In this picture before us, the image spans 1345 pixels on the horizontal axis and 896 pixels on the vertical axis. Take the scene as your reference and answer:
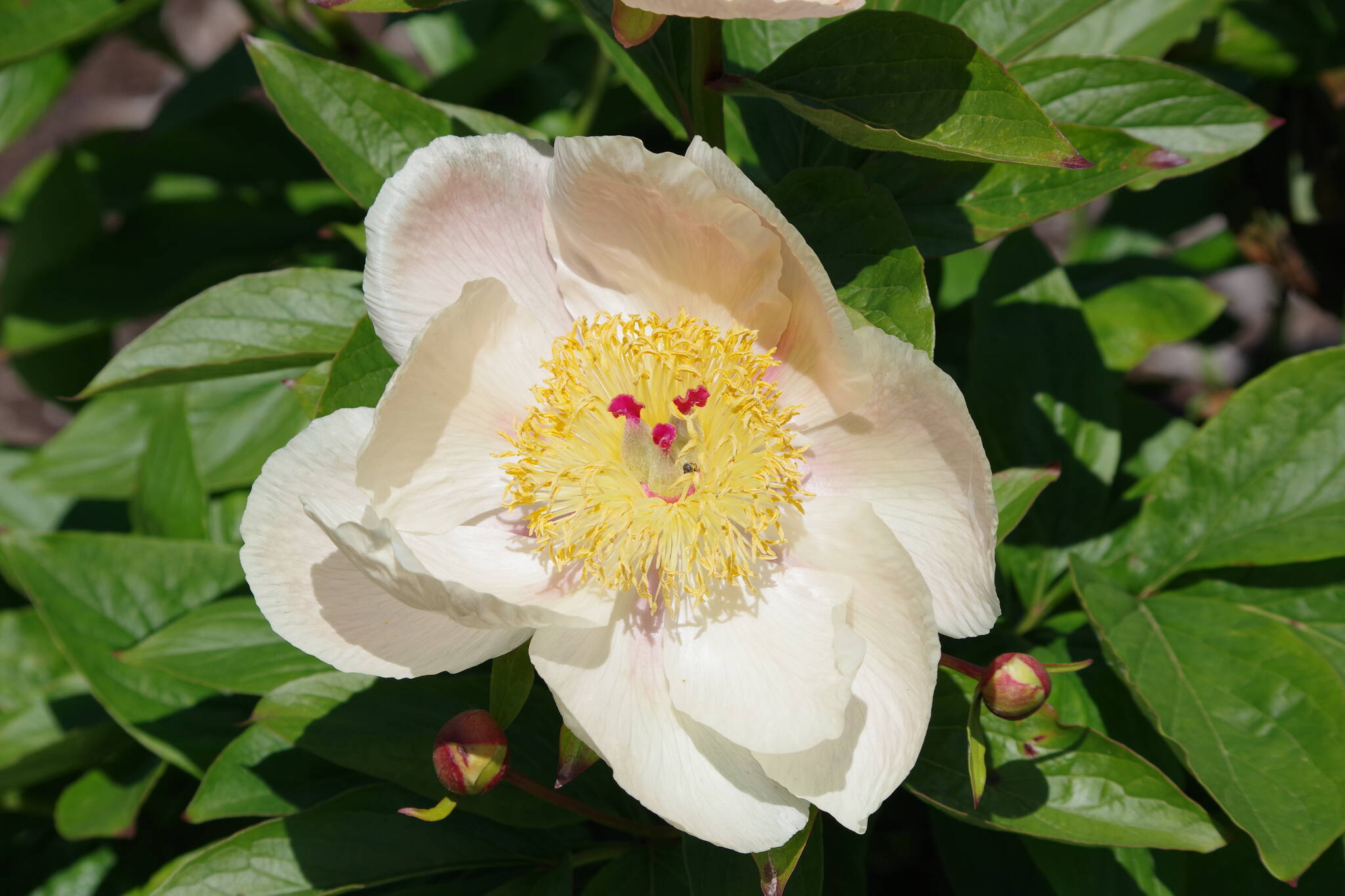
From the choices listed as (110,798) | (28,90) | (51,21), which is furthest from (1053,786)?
(28,90)

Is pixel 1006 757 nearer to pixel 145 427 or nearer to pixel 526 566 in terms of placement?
pixel 526 566

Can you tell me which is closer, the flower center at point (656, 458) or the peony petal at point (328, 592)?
the peony petal at point (328, 592)

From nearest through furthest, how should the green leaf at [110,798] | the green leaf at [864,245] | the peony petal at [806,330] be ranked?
the peony petal at [806,330], the green leaf at [864,245], the green leaf at [110,798]

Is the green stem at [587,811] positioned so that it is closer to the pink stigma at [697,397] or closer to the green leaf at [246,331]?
the pink stigma at [697,397]

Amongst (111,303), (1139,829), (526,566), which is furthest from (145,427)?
(1139,829)

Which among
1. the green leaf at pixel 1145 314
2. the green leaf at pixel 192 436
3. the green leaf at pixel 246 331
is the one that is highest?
the green leaf at pixel 246 331

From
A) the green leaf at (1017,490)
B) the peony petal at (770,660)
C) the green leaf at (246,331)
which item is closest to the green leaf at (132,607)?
the green leaf at (246,331)

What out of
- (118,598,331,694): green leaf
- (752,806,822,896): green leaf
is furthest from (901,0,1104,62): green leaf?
(118,598,331,694): green leaf
